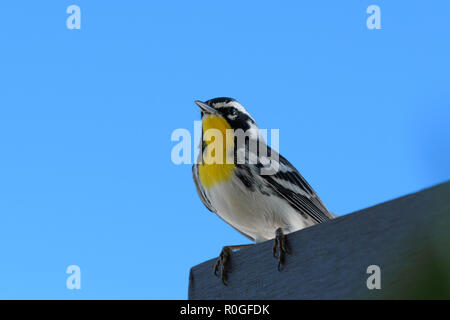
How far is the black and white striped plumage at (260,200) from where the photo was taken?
412cm

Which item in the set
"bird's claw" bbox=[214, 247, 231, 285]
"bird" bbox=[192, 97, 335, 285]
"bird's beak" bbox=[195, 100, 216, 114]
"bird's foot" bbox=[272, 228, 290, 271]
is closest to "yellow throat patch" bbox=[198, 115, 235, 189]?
"bird" bbox=[192, 97, 335, 285]

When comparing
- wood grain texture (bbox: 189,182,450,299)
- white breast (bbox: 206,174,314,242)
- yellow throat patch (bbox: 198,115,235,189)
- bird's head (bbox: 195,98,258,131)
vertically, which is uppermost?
bird's head (bbox: 195,98,258,131)

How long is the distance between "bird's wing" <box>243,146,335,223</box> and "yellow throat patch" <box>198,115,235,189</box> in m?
0.26

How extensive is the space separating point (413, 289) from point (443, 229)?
0.12 metres

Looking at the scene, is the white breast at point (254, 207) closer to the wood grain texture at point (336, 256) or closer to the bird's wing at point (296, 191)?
the bird's wing at point (296, 191)

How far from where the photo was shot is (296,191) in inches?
174

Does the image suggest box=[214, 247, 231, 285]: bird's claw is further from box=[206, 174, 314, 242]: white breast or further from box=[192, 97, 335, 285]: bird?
box=[206, 174, 314, 242]: white breast

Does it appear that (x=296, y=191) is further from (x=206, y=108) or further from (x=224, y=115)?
(x=206, y=108)

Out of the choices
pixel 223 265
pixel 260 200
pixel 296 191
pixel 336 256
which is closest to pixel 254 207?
pixel 260 200

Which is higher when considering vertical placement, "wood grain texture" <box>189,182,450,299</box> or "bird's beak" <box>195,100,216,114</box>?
"bird's beak" <box>195,100,216,114</box>

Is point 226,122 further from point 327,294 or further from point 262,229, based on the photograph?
point 327,294

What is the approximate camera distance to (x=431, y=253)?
83 centimetres

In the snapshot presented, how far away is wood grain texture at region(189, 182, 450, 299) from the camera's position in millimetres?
2018

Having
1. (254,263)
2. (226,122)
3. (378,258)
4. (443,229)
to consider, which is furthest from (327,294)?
(226,122)
